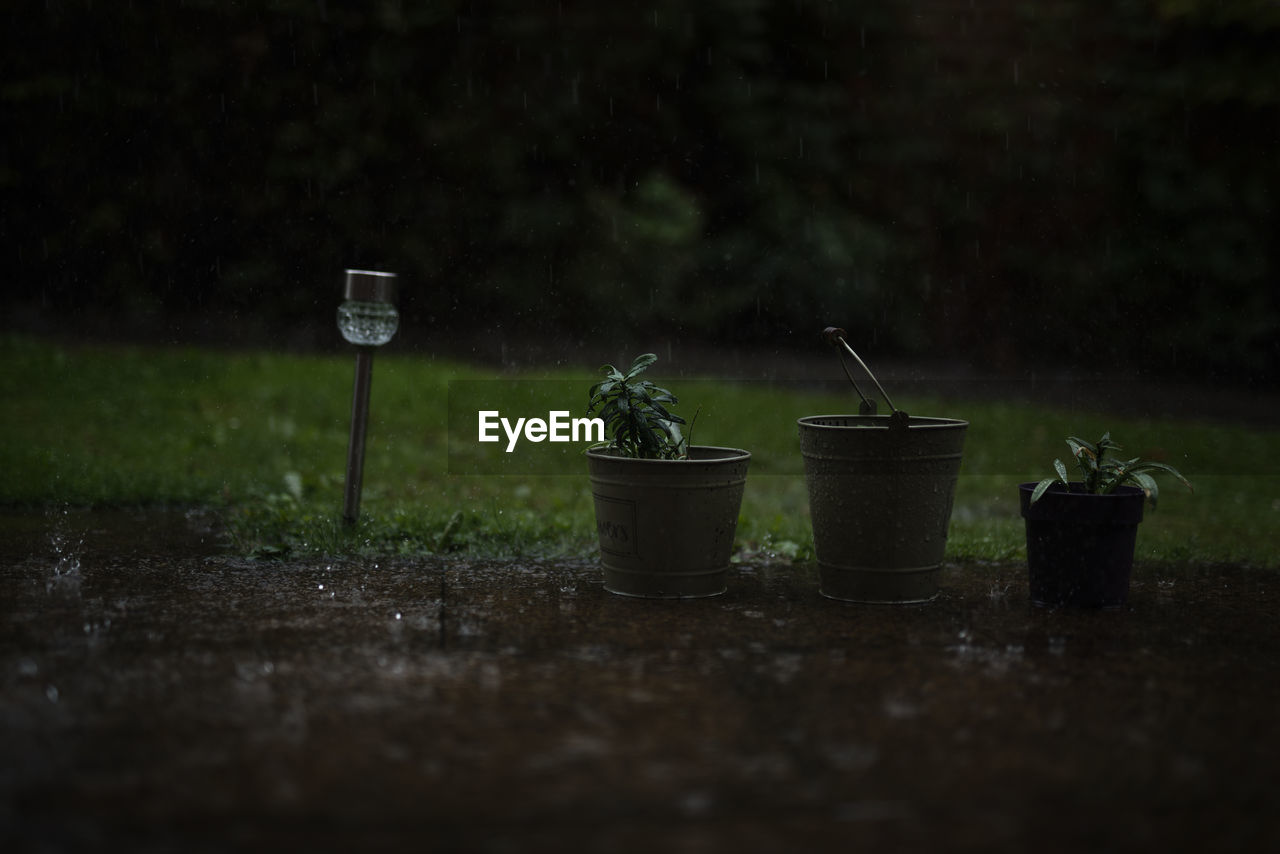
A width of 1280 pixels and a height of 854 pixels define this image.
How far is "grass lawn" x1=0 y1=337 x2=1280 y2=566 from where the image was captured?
5.43 metres

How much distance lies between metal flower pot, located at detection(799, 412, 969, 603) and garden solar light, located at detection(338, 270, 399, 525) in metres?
1.93

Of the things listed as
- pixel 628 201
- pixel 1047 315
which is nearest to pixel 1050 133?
pixel 1047 315

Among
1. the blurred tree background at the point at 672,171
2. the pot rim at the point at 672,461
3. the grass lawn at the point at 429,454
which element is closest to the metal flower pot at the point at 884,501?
the pot rim at the point at 672,461

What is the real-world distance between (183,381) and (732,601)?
6.03 meters

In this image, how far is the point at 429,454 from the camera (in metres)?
7.73

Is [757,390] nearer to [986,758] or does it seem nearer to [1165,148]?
[1165,148]

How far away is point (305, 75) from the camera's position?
36.8ft

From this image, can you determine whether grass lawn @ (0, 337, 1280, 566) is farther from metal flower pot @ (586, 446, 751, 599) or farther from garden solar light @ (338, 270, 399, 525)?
metal flower pot @ (586, 446, 751, 599)

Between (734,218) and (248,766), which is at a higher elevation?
(734,218)

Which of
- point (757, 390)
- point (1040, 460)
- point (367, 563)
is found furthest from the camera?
point (757, 390)

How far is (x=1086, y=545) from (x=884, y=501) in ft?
2.37

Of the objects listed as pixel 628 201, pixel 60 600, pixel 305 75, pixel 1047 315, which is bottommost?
pixel 60 600

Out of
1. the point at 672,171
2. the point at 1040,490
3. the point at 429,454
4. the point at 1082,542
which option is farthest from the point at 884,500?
the point at 672,171

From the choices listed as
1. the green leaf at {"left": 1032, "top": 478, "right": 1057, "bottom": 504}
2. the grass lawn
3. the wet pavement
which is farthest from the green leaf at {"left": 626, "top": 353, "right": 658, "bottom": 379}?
the green leaf at {"left": 1032, "top": 478, "right": 1057, "bottom": 504}
